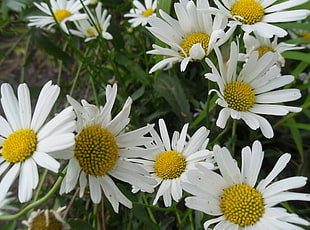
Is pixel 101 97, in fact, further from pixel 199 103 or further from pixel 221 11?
pixel 221 11

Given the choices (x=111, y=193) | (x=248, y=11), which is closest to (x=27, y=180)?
(x=111, y=193)

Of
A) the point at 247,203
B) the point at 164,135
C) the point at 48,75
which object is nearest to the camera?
the point at 247,203

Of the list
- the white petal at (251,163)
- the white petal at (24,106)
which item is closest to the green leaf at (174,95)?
the white petal at (251,163)

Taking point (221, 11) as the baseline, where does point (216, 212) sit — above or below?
below

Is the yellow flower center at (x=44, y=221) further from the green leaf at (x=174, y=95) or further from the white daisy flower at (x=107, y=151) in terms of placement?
the green leaf at (x=174, y=95)

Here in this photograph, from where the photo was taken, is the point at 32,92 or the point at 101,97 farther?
the point at 101,97

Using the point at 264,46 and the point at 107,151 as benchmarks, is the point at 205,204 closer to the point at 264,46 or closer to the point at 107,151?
the point at 107,151

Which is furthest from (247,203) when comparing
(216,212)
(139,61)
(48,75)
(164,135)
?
(48,75)

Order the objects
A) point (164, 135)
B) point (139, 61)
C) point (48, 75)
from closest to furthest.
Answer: point (164, 135), point (139, 61), point (48, 75)

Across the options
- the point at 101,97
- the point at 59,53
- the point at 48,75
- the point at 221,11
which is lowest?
the point at 48,75

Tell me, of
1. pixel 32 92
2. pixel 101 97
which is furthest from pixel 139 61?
pixel 32 92
